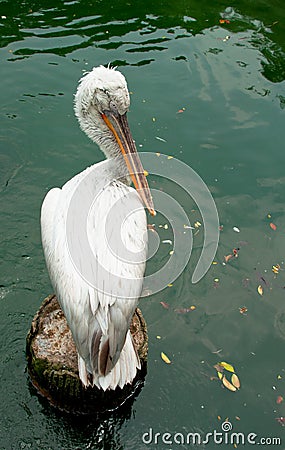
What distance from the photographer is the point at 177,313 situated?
14.4 feet

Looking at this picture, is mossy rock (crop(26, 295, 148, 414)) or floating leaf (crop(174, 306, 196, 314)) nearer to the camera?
mossy rock (crop(26, 295, 148, 414))

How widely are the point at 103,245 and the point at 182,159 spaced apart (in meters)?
2.96

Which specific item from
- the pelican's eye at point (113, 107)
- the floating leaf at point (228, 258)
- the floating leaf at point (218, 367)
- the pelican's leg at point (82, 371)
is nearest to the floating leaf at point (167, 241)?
the floating leaf at point (228, 258)

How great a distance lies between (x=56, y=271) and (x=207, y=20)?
6494 mm

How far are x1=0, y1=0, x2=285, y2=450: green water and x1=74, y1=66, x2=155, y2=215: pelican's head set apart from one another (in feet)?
4.39

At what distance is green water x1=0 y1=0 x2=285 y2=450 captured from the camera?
3762 mm

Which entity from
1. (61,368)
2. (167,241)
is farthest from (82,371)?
(167,241)

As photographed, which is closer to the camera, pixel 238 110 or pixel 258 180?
pixel 258 180

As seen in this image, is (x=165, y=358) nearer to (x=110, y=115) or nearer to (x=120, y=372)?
(x=120, y=372)

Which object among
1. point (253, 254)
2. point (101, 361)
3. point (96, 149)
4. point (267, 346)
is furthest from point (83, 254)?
point (96, 149)

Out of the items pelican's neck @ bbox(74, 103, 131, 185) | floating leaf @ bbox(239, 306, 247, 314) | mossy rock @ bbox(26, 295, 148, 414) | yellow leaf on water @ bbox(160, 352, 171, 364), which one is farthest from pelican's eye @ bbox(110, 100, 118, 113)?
floating leaf @ bbox(239, 306, 247, 314)

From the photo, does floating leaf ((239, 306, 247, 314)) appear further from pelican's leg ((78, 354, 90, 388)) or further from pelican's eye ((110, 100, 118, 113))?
pelican's eye ((110, 100, 118, 113))

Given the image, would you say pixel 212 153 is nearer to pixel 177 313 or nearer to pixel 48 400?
pixel 177 313

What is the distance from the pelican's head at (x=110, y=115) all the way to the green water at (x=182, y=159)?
1.34 meters
